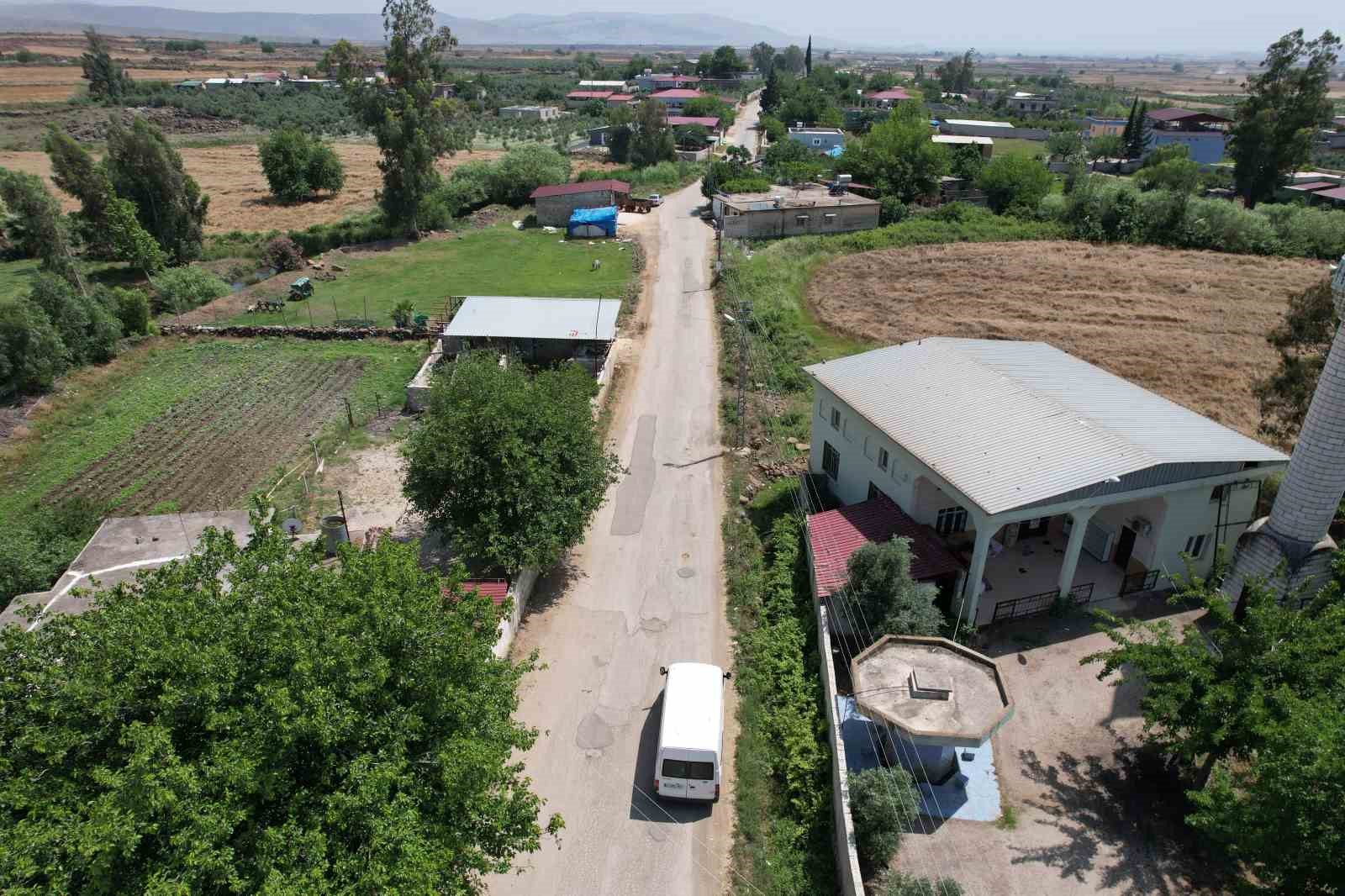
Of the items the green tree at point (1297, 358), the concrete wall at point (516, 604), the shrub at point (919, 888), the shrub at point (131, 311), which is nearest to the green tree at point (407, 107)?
the shrub at point (131, 311)

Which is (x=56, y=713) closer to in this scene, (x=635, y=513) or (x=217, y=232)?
(x=635, y=513)

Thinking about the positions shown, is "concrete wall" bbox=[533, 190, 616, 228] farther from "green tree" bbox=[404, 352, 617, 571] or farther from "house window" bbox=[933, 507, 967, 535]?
"house window" bbox=[933, 507, 967, 535]

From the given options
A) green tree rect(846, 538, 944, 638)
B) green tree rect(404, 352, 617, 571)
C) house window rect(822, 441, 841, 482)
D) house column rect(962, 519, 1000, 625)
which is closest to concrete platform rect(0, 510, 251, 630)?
green tree rect(404, 352, 617, 571)

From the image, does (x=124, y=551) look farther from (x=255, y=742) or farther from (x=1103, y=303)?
(x=1103, y=303)

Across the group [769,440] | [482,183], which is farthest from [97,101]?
[769,440]

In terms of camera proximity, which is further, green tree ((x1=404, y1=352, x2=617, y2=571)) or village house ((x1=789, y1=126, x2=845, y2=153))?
village house ((x1=789, y1=126, x2=845, y2=153))

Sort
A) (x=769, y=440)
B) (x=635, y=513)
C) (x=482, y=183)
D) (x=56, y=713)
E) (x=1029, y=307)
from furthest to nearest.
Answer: (x=482, y=183) < (x=1029, y=307) < (x=769, y=440) < (x=635, y=513) < (x=56, y=713)

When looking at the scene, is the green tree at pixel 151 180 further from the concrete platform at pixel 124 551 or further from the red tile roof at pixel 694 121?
the red tile roof at pixel 694 121
